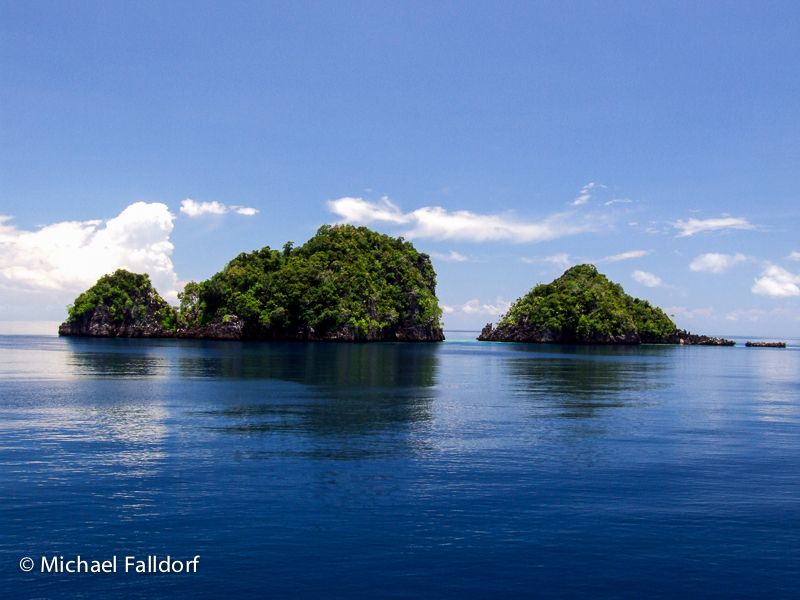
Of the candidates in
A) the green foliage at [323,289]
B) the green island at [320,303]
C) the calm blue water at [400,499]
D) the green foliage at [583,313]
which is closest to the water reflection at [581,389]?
the calm blue water at [400,499]

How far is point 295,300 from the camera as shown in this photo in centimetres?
15588

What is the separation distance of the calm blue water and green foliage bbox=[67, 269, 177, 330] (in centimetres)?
15668

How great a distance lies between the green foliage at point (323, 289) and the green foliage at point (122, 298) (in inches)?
585

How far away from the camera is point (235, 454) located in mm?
20875

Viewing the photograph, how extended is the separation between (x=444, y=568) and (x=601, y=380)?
47.3 meters

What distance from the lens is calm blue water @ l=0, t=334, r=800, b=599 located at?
11266 mm

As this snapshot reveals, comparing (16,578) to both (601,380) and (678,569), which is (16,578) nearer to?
(678,569)

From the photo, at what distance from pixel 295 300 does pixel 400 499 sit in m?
143

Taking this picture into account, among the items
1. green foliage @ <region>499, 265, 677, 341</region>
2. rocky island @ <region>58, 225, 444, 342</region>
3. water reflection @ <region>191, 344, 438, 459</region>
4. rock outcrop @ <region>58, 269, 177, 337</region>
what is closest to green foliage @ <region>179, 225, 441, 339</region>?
rocky island @ <region>58, 225, 444, 342</region>

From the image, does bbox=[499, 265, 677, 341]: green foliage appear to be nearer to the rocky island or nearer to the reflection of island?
the rocky island

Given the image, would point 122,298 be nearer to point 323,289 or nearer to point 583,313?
point 323,289

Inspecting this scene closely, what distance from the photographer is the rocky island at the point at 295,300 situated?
156 metres

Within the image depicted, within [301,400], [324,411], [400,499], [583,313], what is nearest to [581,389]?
[301,400]

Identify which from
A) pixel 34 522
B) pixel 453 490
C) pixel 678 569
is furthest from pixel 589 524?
pixel 34 522
